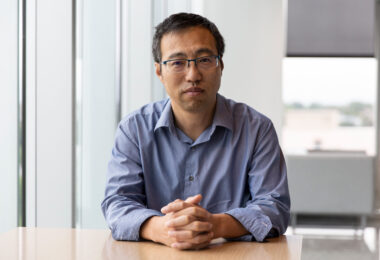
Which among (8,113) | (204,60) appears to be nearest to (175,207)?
(204,60)

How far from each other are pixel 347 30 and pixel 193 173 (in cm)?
552

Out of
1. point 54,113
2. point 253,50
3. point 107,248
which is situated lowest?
point 107,248

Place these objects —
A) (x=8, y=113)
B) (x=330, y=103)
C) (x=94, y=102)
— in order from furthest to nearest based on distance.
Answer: (x=330, y=103) → (x=94, y=102) → (x=8, y=113)

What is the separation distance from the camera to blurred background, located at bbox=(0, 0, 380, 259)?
223cm

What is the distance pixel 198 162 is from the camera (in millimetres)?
1923

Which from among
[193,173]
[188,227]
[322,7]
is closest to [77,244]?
[188,227]

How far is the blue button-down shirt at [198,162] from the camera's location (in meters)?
1.87

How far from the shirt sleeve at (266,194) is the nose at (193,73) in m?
0.30

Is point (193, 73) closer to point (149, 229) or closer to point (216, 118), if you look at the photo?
point (216, 118)

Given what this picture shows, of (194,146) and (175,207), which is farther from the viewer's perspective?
(194,146)

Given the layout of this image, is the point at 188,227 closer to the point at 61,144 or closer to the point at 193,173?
the point at 193,173

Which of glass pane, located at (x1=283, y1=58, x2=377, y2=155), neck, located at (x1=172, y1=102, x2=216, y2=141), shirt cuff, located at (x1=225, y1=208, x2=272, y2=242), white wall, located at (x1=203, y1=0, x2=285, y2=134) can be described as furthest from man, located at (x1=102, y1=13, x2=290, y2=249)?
glass pane, located at (x1=283, y1=58, x2=377, y2=155)

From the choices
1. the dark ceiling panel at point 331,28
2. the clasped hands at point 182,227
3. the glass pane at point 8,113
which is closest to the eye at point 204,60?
the clasped hands at point 182,227

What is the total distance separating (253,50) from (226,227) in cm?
389
